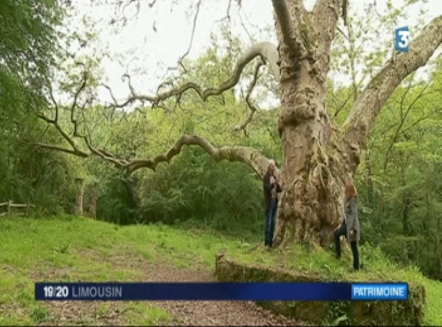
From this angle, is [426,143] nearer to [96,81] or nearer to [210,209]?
A: [210,209]

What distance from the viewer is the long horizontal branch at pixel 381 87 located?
8.98 m

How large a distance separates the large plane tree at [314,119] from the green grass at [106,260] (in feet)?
2.46

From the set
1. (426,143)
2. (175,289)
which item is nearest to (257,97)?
(426,143)

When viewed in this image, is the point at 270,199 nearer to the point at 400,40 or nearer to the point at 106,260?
the point at 400,40

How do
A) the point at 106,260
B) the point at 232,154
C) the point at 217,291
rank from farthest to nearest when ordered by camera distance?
the point at 232,154
the point at 106,260
the point at 217,291

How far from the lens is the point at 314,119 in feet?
28.1

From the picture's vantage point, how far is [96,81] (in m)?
17.2

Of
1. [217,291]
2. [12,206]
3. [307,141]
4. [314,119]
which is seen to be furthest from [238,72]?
[12,206]

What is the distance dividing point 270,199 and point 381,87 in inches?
129

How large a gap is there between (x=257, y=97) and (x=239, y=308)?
52.5 ft

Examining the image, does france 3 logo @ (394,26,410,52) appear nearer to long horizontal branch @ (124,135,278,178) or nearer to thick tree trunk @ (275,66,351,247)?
thick tree trunk @ (275,66,351,247)

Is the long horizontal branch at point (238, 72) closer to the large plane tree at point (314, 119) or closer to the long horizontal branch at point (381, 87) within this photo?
the large plane tree at point (314, 119)

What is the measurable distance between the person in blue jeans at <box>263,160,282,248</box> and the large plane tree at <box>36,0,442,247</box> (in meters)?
0.20

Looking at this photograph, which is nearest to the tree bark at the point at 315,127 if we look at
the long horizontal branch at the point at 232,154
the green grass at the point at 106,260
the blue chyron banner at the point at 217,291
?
the green grass at the point at 106,260
